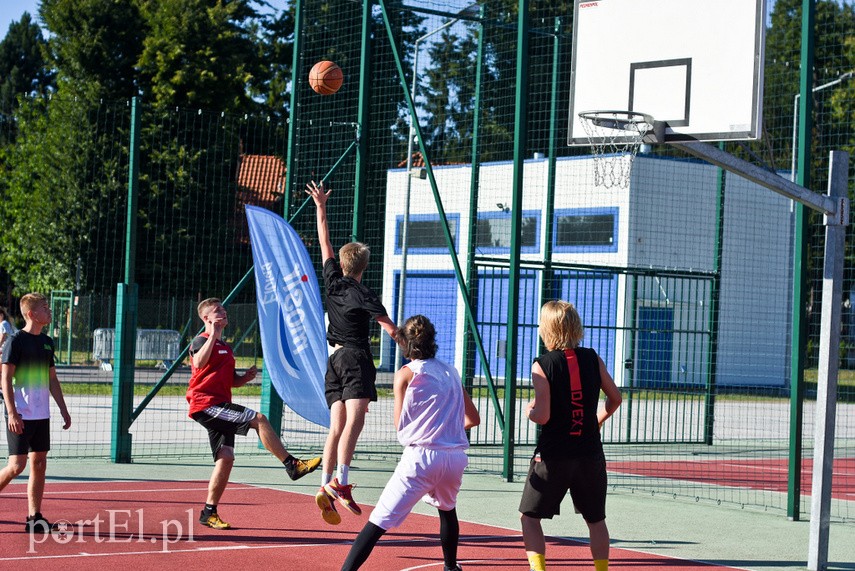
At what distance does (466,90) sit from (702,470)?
1355cm

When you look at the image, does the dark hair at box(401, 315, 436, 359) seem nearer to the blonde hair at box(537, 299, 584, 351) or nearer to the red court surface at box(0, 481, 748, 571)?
the blonde hair at box(537, 299, 584, 351)

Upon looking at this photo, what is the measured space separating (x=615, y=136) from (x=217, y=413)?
12.8ft

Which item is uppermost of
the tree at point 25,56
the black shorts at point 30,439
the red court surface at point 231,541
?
the tree at point 25,56

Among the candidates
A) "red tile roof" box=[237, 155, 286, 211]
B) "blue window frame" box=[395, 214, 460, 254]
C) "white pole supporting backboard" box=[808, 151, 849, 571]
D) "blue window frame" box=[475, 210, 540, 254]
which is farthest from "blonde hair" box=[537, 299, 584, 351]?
"blue window frame" box=[395, 214, 460, 254]

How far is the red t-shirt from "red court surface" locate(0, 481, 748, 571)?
99cm

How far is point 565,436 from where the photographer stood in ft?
21.1

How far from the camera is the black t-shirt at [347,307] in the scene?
849 centimetres

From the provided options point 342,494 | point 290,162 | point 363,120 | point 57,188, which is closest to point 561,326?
point 342,494

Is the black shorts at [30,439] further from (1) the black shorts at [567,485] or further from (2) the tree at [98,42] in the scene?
(2) the tree at [98,42]

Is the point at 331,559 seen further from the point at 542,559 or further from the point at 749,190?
the point at 749,190

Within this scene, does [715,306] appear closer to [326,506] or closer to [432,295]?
[326,506]

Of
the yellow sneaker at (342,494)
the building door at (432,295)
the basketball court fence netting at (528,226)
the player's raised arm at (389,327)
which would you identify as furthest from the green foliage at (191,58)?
the yellow sneaker at (342,494)

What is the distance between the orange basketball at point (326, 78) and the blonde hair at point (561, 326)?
20.9ft

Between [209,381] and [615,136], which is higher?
[615,136]
